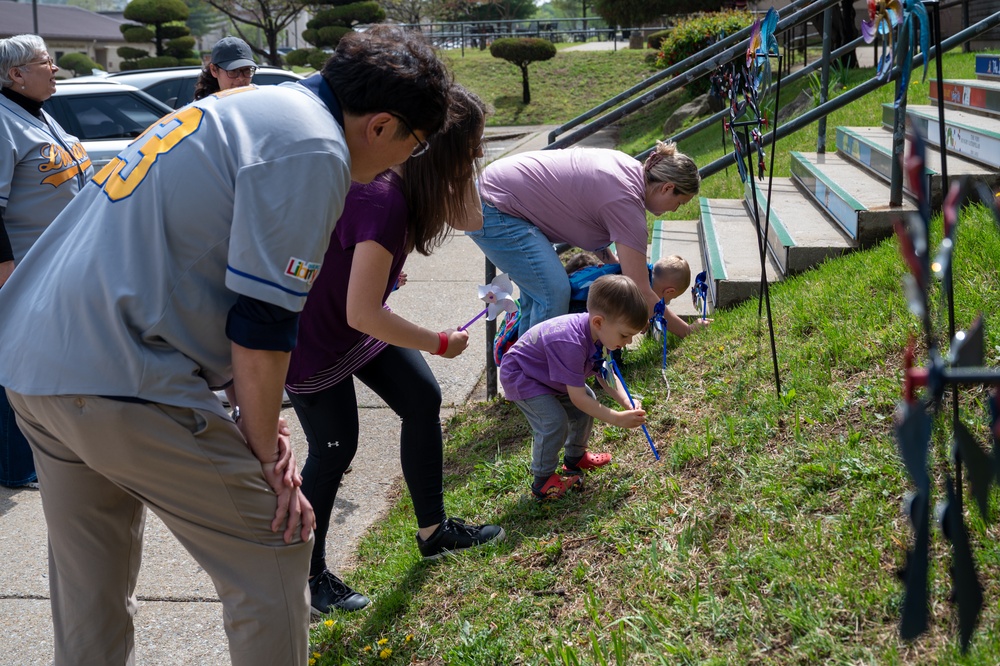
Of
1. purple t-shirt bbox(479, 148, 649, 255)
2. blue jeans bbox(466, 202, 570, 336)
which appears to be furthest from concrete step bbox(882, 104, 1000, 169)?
blue jeans bbox(466, 202, 570, 336)

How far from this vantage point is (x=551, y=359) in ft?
11.4

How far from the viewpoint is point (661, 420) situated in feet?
12.8

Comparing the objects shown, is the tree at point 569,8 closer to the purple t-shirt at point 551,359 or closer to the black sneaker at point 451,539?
the purple t-shirt at point 551,359

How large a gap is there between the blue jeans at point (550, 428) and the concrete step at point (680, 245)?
1760mm

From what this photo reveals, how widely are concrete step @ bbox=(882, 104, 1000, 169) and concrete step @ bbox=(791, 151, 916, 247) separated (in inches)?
17.4

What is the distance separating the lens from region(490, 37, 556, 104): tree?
85.1 feet

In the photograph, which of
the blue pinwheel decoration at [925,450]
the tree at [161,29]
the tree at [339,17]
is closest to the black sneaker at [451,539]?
the blue pinwheel decoration at [925,450]

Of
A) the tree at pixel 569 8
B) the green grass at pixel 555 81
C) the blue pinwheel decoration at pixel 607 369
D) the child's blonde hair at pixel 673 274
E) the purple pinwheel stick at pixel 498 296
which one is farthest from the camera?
the tree at pixel 569 8

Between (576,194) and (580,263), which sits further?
(580,263)

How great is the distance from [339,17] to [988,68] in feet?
95.6

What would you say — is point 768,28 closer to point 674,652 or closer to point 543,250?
point 543,250

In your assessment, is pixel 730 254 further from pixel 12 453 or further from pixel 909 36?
pixel 12 453

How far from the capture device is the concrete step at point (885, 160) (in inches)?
185

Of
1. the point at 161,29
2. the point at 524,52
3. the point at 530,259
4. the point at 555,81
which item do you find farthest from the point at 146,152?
the point at 161,29
